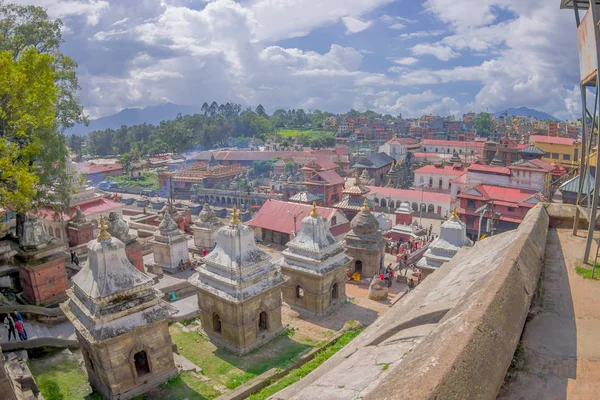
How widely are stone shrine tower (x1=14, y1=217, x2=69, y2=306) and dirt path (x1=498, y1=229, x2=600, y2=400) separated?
19774mm

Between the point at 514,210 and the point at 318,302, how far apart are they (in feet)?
93.6

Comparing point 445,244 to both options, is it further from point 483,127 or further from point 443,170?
point 483,127

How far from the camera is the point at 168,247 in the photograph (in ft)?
82.4

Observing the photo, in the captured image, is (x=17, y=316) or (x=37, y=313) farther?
(x=37, y=313)

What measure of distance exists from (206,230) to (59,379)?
15807 millimetres

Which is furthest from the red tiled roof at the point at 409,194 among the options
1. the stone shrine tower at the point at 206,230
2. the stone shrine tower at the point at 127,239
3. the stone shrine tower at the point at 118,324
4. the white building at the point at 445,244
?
the stone shrine tower at the point at 118,324

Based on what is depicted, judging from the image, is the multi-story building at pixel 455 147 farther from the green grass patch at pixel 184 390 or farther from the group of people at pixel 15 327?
the group of people at pixel 15 327

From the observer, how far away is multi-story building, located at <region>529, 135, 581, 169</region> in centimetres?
5969

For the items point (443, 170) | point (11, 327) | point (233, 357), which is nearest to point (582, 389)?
point (233, 357)

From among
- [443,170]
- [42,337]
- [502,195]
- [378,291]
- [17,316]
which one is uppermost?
[443,170]

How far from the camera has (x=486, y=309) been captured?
11.9ft

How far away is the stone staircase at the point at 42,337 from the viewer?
48.5 ft

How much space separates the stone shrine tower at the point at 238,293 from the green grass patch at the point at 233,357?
334mm

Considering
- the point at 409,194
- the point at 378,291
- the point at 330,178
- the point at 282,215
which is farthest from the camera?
Result: the point at 330,178
